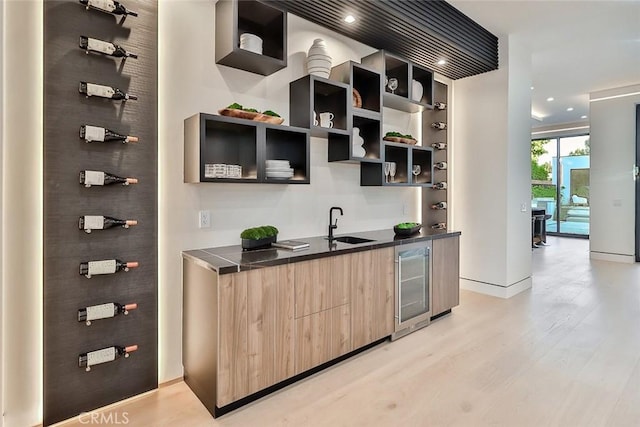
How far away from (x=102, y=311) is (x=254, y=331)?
89cm

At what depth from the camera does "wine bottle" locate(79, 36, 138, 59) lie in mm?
1980

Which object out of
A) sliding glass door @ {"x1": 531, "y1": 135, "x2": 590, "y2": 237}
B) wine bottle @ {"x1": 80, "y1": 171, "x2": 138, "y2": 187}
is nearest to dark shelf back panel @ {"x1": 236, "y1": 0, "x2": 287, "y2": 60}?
wine bottle @ {"x1": 80, "y1": 171, "x2": 138, "y2": 187}

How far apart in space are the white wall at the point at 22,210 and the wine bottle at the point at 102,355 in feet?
0.71

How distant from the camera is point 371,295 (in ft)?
9.23

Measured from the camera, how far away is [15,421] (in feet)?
6.20

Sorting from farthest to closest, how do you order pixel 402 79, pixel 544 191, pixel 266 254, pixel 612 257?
1. pixel 544 191
2. pixel 612 257
3. pixel 402 79
4. pixel 266 254

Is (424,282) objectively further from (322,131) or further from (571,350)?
(322,131)

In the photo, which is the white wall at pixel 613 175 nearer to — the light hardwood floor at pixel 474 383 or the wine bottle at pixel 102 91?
the light hardwood floor at pixel 474 383

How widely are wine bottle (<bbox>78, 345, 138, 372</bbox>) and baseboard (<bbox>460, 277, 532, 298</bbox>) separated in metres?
4.01

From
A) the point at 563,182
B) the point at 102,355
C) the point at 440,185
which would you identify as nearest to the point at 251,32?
the point at 102,355

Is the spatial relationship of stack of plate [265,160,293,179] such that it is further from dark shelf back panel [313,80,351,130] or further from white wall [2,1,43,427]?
white wall [2,1,43,427]

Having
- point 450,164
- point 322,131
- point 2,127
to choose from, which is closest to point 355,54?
Answer: point 322,131

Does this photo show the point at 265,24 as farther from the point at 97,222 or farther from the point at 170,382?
the point at 170,382

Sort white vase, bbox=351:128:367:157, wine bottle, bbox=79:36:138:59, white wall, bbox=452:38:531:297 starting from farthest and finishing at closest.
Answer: white wall, bbox=452:38:531:297 → white vase, bbox=351:128:367:157 → wine bottle, bbox=79:36:138:59
